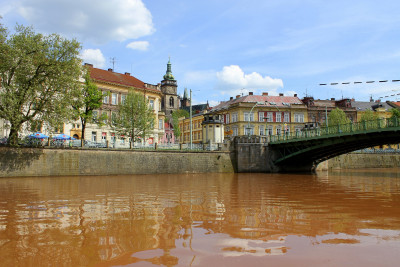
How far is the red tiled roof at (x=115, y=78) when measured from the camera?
171 ft

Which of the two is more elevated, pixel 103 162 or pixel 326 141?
pixel 326 141

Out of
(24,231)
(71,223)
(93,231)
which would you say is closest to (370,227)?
(93,231)

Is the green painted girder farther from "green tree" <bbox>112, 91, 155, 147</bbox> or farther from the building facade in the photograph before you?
the building facade

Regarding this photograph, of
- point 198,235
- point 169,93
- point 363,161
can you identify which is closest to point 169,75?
point 169,93

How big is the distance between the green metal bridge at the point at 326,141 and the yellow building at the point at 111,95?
19432 mm

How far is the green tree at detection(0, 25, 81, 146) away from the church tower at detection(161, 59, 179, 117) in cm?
9636

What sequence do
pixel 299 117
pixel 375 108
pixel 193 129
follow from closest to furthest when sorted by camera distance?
pixel 299 117 < pixel 193 129 < pixel 375 108

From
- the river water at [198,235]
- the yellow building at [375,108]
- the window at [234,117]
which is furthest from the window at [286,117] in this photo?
the river water at [198,235]

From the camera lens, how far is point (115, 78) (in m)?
54.9

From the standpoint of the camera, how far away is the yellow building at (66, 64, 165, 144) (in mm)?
49844

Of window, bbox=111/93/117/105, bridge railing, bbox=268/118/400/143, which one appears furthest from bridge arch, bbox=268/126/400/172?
window, bbox=111/93/117/105

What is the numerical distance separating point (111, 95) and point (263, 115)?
116 feet

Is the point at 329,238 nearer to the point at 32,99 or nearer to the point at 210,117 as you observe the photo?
the point at 32,99

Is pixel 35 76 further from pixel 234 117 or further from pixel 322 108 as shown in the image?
pixel 322 108
